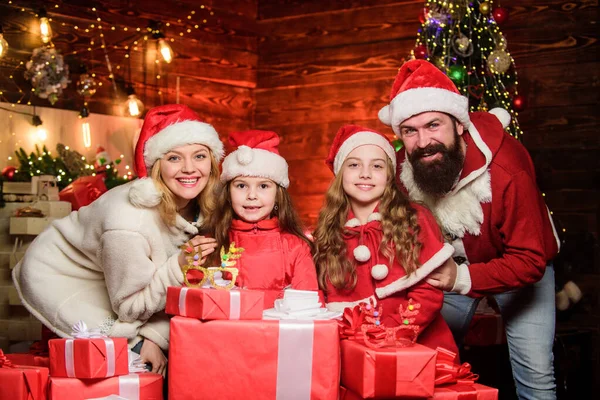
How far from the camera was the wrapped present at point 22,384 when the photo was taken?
2.57 metres

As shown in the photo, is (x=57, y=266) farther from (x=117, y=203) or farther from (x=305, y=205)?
(x=305, y=205)

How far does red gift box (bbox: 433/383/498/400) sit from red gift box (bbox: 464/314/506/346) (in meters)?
1.96

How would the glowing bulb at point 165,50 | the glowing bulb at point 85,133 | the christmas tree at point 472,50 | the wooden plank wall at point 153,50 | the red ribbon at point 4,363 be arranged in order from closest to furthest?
the red ribbon at point 4,363 → the christmas tree at point 472,50 → the wooden plank wall at point 153,50 → the glowing bulb at point 85,133 → the glowing bulb at point 165,50

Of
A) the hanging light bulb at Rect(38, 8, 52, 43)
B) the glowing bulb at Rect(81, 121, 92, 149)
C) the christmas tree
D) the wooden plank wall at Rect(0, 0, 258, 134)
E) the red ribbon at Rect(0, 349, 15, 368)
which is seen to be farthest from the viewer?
the glowing bulb at Rect(81, 121, 92, 149)

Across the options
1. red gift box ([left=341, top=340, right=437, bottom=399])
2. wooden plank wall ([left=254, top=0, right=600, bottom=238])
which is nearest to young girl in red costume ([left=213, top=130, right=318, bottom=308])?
red gift box ([left=341, top=340, right=437, bottom=399])

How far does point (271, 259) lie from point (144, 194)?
1.70ft

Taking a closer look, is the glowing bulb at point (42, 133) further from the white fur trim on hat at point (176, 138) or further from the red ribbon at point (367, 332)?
the red ribbon at point (367, 332)

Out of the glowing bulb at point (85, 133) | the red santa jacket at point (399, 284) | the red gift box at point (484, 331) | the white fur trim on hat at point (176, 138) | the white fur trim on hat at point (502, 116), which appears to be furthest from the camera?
the glowing bulb at point (85, 133)

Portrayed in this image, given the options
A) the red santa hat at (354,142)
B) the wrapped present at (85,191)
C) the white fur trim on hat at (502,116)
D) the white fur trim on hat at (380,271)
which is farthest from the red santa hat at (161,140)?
the wrapped present at (85,191)

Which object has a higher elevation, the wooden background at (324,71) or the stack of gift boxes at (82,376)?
the wooden background at (324,71)

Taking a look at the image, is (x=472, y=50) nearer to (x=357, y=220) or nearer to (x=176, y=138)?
(x=357, y=220)

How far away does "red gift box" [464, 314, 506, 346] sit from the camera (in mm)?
4387

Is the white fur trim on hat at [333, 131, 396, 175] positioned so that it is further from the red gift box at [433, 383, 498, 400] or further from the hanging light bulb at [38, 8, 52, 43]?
the hanging light bulb at [38, 8, 52, 43]

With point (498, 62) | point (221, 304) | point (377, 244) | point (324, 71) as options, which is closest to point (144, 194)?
point (221, 304)
